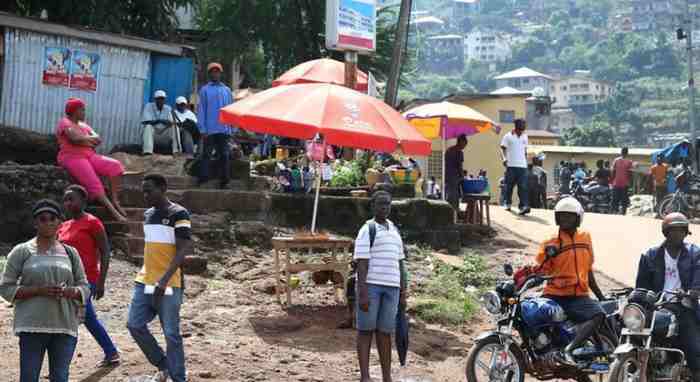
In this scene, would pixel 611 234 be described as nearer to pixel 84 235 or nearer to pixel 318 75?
pixel 318 75

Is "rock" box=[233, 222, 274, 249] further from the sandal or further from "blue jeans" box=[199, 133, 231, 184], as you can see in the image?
the sandal

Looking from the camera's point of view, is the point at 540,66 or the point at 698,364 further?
the point at 540,66

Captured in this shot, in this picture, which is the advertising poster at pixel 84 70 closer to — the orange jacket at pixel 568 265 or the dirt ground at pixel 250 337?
the dirt ground at pixel 250 337

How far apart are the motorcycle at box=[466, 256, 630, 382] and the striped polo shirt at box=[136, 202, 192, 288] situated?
7.71 feet

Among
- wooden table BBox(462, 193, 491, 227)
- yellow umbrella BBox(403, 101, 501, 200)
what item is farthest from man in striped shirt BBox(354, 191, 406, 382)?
yellow umbrella BBox(403, 101, 501, 200)

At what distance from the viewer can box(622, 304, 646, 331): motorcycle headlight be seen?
6.86 meters

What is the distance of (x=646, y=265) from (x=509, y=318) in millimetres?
1212

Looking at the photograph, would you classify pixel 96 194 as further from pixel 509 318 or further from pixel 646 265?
pixel 646 265

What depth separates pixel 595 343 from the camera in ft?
24.5

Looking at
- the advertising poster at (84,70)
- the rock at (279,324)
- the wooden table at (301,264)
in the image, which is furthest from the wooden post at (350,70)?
the rock at (279,324)

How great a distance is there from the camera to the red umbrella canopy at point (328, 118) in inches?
381

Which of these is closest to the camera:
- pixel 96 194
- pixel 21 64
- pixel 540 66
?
pixel 96 194

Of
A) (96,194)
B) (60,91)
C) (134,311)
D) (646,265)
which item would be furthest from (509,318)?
(60,91)

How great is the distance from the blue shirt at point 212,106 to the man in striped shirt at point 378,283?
5361 mm
